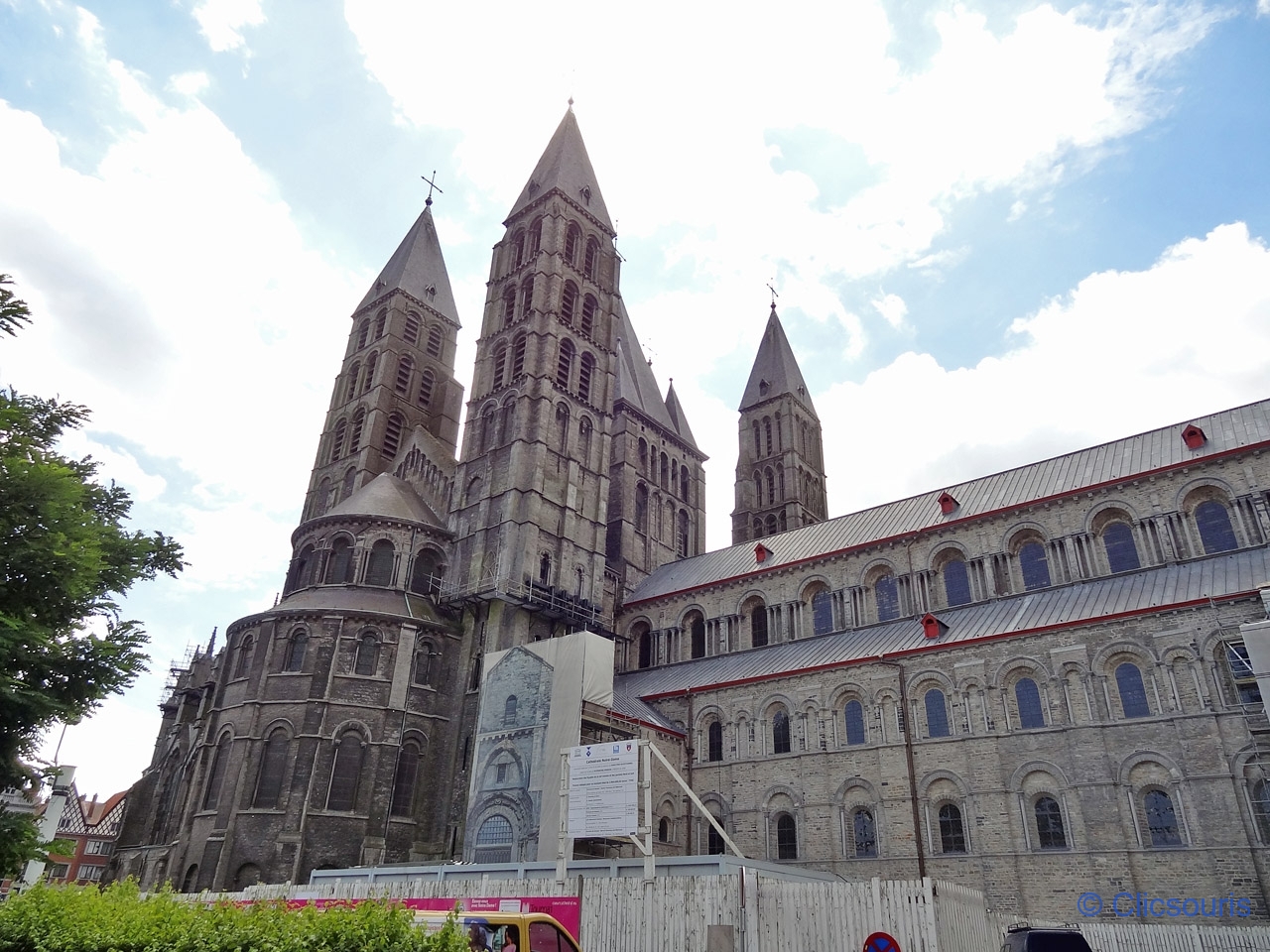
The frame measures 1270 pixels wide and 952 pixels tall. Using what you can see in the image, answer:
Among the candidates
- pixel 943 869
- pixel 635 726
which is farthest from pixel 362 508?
pixel 943 869

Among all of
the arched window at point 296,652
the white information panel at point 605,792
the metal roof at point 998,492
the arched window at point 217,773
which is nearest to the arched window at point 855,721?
the metal roof at point 998,492

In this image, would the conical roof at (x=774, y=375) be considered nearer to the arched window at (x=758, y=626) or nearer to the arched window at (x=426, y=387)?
the arched window at (x=426, y=387)

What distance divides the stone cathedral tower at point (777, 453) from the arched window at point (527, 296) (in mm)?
19503

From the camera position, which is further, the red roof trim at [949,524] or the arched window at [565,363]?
the arched window at [565,363]

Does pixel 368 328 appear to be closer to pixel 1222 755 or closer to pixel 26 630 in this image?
pixel 26 630

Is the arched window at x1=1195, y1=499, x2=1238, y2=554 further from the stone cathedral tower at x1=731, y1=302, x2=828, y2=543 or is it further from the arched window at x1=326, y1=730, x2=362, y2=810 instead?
the arched window at x1=326, y1=730, x2=362, y2=810

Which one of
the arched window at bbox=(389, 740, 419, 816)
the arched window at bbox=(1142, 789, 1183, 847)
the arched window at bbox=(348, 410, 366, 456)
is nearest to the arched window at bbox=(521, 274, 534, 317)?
the arched window at bbox=(348, 410, 366, 456)

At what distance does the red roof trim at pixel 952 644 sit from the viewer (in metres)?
22.5

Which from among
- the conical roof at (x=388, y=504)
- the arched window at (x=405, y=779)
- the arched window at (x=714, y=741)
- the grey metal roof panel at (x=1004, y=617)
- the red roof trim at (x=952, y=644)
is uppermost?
the conical roof at (x=388, y=504)

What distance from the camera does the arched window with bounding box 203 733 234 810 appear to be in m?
29.9

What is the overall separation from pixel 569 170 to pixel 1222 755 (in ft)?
132

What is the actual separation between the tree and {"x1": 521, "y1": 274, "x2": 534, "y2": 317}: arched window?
27.3m

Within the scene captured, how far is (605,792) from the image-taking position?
65.0 feet

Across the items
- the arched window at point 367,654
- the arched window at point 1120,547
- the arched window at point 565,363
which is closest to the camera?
the arched window at point 1120,547
